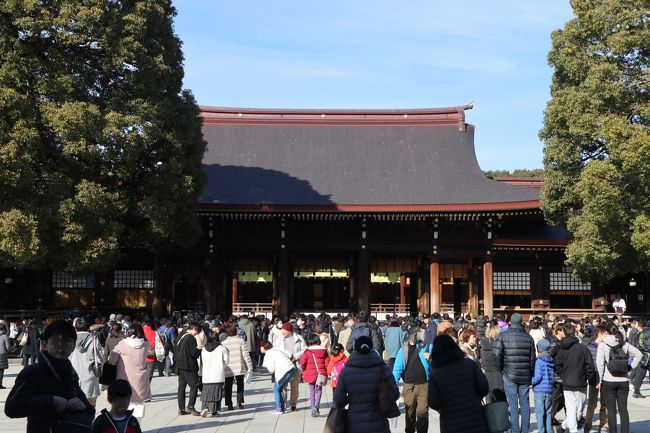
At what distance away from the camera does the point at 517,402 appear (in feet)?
34.9

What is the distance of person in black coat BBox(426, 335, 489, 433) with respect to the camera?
6.85 metres

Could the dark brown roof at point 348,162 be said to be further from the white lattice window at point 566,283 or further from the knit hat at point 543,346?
the knit hat at point 543,346

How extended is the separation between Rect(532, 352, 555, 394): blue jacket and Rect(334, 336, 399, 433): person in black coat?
12.5 ft

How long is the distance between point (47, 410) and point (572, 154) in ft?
80.5

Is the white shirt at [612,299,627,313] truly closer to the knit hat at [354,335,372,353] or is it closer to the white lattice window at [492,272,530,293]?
the white lattice window at [492,272,530,293]

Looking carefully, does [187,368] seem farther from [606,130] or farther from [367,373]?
[606,130]

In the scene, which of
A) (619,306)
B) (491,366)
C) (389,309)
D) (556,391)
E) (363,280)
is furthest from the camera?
(389,309)

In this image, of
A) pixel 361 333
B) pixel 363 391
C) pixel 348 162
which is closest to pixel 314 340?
pixel 361 333

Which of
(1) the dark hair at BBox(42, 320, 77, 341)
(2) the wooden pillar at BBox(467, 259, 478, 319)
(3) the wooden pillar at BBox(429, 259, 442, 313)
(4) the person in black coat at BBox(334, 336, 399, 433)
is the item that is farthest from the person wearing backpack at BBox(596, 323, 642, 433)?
(2) the wooden pillar at BBox(467, 259, 478, 319)

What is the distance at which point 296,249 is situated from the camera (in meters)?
30.7

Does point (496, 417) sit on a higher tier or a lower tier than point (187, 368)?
higher

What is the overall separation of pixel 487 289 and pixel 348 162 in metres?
8.72

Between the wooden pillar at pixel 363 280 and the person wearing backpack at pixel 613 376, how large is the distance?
1855 centimetres

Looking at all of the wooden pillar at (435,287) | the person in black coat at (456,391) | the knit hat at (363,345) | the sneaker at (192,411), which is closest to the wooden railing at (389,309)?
the wooden pillar at (435,287)
